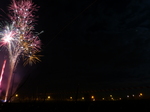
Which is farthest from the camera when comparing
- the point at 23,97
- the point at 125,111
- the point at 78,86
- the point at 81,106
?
the point at 23,97

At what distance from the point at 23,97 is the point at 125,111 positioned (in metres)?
18.0

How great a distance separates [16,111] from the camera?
6785 millimetres

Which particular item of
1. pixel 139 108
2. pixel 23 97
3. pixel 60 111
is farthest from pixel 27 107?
pixel 23 97

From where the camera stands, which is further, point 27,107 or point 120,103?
point 27,107

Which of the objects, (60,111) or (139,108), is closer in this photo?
(139,108)

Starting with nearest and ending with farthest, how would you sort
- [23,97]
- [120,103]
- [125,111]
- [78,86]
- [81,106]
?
[125,111], [120,103], [81,106], [78,86], [23,97]

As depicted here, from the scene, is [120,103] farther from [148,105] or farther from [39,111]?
[39,111]

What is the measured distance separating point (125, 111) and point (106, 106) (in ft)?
2.47

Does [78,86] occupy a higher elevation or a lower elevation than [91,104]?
higher

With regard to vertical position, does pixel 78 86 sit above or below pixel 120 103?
above

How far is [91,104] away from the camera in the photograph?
5.87 meters

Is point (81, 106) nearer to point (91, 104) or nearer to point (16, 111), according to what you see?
point (91, 104)

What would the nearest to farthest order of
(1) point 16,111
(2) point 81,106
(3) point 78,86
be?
(2) point 81,106
(1) point 16,111
(3) point 78,86

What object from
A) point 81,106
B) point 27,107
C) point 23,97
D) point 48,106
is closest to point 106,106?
point 81,106
